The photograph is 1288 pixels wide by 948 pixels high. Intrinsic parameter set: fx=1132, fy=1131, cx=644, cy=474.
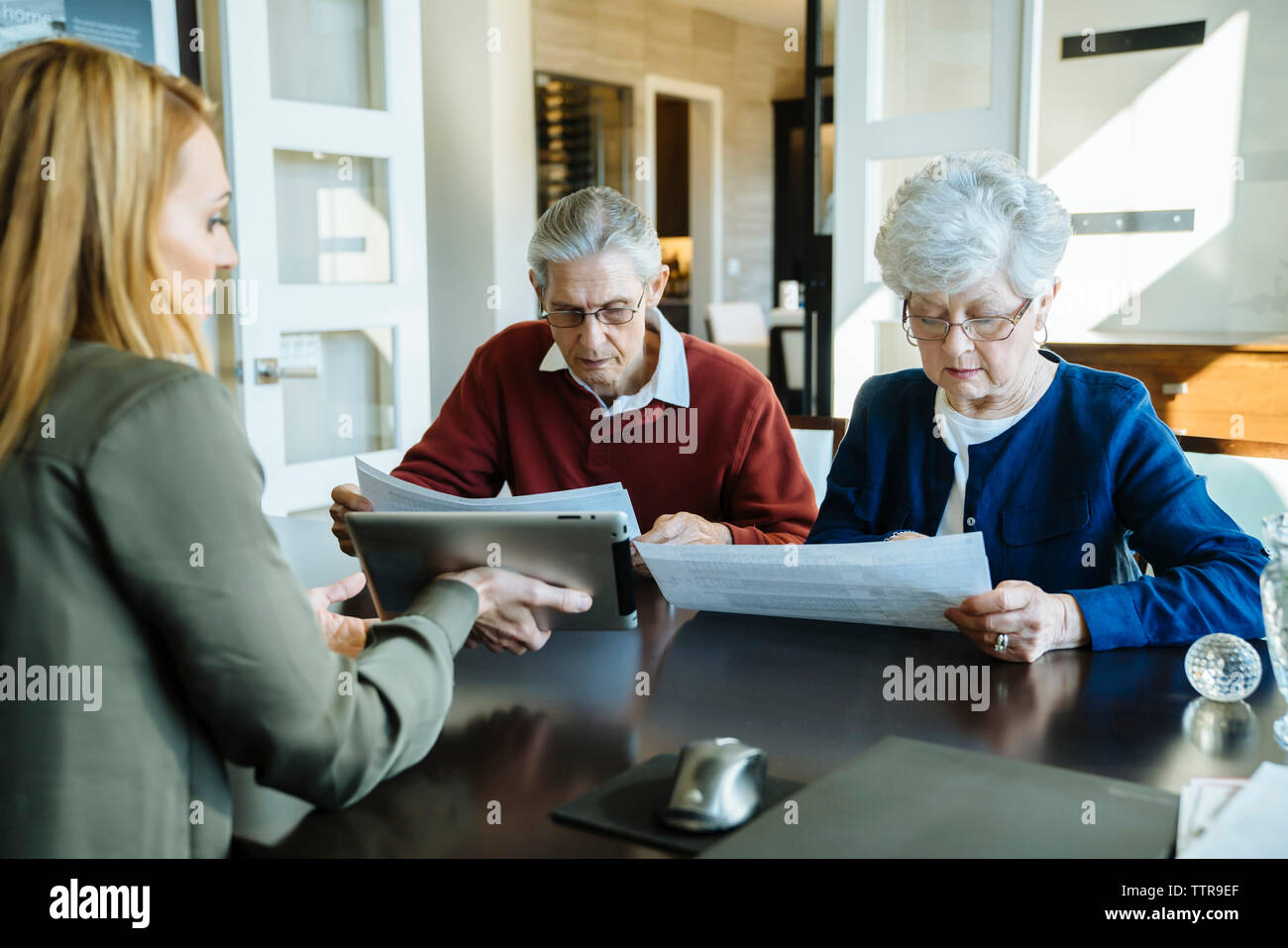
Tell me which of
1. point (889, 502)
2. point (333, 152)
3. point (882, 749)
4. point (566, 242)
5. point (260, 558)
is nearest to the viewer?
point (260, 558)

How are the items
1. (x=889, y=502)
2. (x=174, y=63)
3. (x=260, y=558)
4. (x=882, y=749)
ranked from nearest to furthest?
(x=260, y=558)
(x=882, y=749)
(x=889, y=502)
(x=174, y=63)

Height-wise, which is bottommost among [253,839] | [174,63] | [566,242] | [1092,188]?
[253,839]

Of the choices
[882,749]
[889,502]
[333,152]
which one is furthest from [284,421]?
[882,749]

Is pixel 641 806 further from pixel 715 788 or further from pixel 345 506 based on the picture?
pixel 345 506

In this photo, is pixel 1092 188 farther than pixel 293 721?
Yes

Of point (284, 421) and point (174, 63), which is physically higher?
point (174, 63)

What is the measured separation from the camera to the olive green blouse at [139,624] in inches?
29.9

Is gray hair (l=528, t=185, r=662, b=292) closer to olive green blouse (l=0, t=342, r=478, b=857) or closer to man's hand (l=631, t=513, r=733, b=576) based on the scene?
man's hand (l=631, t=513, r=733, b=576)

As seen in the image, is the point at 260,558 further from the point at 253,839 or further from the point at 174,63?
the point at 174,63

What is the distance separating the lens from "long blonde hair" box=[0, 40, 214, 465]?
787 mm

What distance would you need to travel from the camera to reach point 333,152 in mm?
3342

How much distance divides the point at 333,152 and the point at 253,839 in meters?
2.86

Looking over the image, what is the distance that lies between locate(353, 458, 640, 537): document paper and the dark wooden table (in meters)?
0.17

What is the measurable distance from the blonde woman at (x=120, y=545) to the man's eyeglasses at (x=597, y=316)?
110 centimetres
